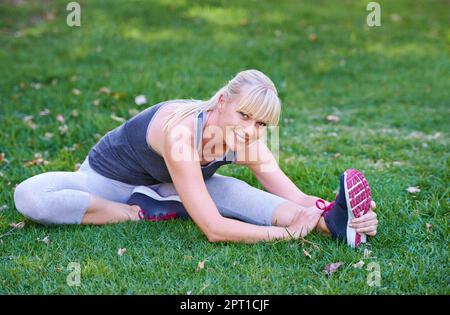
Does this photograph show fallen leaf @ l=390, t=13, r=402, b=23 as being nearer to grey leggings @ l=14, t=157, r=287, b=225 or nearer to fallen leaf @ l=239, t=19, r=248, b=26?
fallen leaf @ l=239, t=19, r=248, b=26

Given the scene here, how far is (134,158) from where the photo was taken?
3125 mm

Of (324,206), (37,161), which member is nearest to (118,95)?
(37,161)

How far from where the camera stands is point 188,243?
289 cm

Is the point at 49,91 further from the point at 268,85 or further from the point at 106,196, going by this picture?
the point at 268,85

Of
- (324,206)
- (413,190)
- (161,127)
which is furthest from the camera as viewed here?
(413,190)

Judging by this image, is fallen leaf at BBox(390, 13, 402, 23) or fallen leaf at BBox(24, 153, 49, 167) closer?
fallen leaf at BBox(24, 153, 49, 167)

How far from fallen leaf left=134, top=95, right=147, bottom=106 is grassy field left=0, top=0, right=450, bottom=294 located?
0.06 metres

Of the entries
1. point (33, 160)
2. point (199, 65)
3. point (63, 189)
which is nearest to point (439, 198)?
point (63, 189)

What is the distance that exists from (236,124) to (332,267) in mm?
735

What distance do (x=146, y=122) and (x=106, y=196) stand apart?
50 cm

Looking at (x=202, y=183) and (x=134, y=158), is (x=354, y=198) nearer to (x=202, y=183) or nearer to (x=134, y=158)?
(x=202, y=183)

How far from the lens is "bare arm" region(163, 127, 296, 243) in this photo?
275 cm

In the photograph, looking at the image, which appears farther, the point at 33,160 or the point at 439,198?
the point at 33,160

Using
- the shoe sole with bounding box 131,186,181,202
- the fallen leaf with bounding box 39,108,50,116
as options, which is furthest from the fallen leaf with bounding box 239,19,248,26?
the shoe sole with bounding box 131,186,181,202
